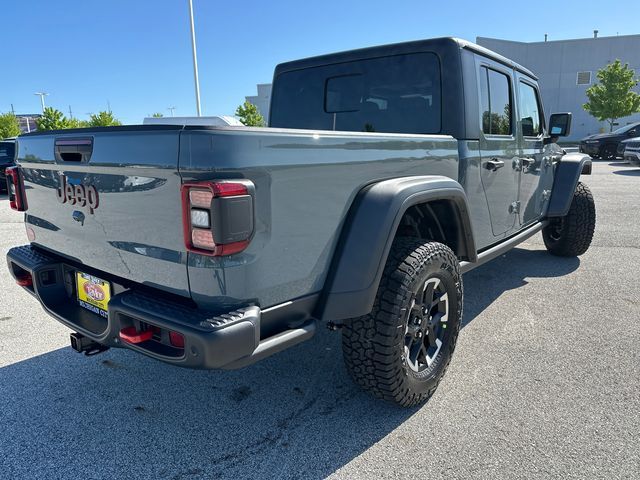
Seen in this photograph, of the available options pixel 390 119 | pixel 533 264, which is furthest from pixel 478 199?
pixel 533 264

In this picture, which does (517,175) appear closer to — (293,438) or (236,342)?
(293,438)

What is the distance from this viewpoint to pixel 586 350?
3.17m

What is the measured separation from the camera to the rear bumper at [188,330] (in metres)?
1.66

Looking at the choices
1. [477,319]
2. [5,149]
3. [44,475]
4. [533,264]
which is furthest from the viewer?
[5,149]

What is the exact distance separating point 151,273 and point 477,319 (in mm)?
2753

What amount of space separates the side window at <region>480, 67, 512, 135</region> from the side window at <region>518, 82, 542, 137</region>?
342mm

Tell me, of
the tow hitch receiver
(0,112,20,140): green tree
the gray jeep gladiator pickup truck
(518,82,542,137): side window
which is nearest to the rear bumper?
the gray jeep gladiator pickup truck

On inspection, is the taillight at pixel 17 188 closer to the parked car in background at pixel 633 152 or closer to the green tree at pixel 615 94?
the parked car in background at pixel 633 152

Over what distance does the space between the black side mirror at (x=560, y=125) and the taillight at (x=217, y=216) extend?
3926 mm

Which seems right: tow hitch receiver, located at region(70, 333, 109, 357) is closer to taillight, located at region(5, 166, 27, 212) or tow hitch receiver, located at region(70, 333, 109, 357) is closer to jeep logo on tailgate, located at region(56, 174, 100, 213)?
jeep logo on tailgate, located at region(56, 174, 100, 213)

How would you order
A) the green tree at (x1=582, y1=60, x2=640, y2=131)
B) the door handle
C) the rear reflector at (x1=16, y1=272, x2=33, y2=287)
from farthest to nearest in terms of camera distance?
the green tree at (x1=582, y1=60, x2=640, y2=131) < the door handle < the rear reflector at (x1=16, y1=272, x2=33, y2=287)

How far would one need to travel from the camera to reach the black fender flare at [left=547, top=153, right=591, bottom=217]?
4766 millimetres

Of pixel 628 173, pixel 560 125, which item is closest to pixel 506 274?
pixel 560 125

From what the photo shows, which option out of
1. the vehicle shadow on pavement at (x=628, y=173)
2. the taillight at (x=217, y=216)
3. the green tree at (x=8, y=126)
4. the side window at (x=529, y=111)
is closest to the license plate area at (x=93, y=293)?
the taillight at (x=217, y=216)
